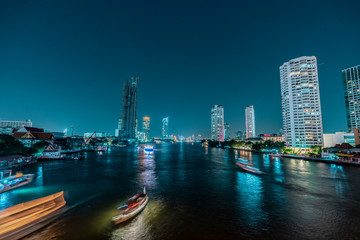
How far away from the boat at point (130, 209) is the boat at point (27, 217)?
7.62 m

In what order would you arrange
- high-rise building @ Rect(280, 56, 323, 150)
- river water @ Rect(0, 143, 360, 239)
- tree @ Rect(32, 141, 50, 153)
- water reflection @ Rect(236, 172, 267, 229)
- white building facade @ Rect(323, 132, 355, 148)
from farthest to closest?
high-rise building @ Rect(280, 56, 323, 150), white building facade @ Rect(323, 132, 355, 148), tree @ Rect(32, 141, 50, 153), water reflection @ Rect(236, 172, 267, 229), river water @ Rect(0, 143, 360, 239)

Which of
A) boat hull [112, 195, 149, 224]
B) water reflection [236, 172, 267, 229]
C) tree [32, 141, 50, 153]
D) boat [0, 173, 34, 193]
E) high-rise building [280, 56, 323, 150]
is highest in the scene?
high-rise building [280, 56, 323, 150]

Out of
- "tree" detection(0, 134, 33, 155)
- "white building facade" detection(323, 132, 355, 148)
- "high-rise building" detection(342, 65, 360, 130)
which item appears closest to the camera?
"tree" detection(0, 134, 33, 155)

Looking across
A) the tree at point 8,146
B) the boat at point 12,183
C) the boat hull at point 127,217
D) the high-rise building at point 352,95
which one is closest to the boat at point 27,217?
the boat hull at point 127,217

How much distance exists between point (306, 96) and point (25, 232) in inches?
5510

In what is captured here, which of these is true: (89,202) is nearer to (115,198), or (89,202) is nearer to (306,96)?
(115,198)

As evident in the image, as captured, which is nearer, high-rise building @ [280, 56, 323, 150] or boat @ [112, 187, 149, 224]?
boat @ [112, 187, 149, 224]

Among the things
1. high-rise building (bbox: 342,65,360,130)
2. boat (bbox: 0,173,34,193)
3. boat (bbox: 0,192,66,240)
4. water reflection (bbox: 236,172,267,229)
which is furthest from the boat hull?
high-rise building (bbox: 342,65,360,130)

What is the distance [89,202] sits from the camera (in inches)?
957

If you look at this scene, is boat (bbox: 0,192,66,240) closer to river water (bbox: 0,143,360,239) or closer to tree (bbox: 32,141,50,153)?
river water (bbox: 0,143,360,239)

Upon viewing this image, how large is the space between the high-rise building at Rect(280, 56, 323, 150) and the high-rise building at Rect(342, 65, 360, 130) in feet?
181

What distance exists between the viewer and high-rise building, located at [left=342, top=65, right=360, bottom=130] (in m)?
132

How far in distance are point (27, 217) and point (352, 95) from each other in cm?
20971

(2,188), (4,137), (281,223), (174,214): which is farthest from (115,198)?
(4,137)
